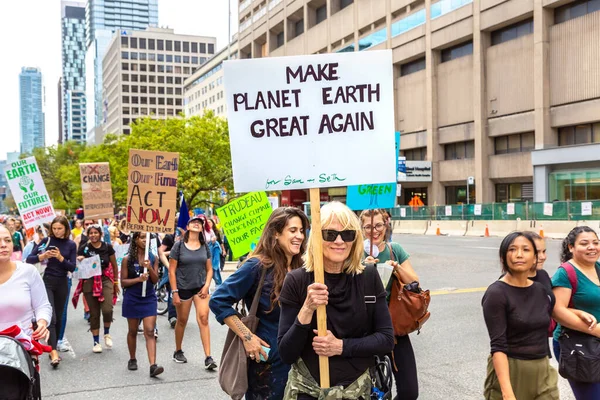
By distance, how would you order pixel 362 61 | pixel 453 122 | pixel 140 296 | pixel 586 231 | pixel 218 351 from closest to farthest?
pixel 362 61
pixel 586 231
pixel 140 296
pixel 218 351
pixel 453 122

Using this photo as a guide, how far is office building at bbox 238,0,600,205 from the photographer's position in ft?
129

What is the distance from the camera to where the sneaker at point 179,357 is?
25.2 feet

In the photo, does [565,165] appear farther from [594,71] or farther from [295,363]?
[295,363]

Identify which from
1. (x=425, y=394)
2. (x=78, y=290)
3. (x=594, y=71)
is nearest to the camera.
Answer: (x=425, y=394)

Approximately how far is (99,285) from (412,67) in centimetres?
4886

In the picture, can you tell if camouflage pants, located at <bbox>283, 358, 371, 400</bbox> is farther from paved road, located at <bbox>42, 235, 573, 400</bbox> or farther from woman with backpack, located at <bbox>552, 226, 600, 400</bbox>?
paved road, located at <bbox>42, 235, 573, 400</bbox>

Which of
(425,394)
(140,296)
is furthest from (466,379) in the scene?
(140,296)

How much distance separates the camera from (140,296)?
7.56 m

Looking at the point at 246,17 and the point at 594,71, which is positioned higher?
the point at 246,17

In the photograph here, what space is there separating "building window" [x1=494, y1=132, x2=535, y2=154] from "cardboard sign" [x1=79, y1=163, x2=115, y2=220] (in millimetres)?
36279

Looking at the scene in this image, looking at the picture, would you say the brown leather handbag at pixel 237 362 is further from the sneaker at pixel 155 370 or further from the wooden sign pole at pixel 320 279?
the sneaker at pixel 155 370

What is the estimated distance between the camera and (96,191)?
13273 millimetres

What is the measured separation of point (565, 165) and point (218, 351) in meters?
36.9

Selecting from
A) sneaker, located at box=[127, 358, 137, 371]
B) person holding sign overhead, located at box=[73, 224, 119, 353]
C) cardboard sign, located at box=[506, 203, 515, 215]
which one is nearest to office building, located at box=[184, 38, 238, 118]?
cardboard sign, located at box=[506, 203, 515, 215]
